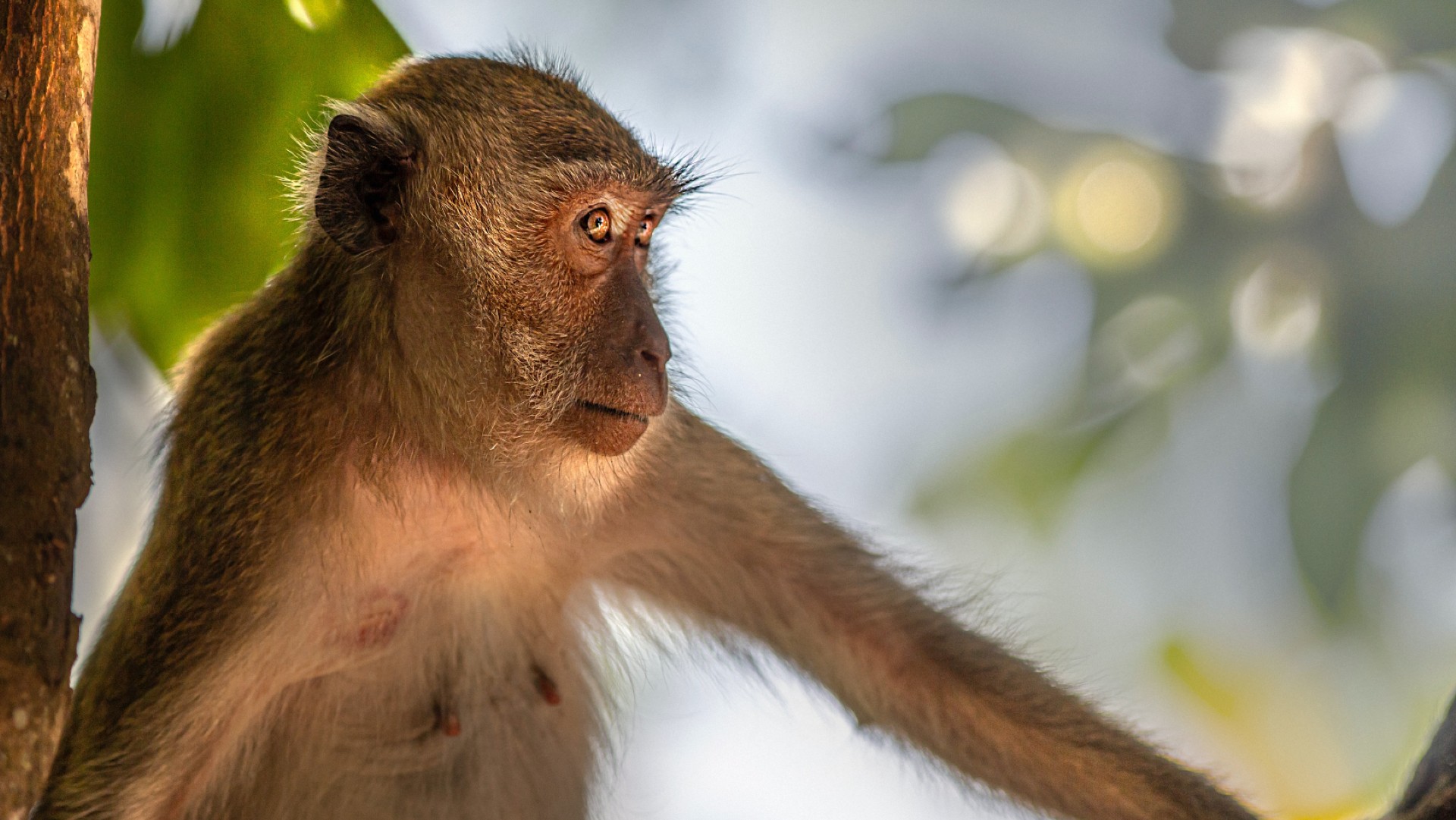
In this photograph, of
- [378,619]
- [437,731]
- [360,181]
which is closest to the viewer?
[360,181]

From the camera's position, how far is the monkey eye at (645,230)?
279cm

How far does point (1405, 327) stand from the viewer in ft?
13.7

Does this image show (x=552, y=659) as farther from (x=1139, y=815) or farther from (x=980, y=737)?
(x=1139, y=815)

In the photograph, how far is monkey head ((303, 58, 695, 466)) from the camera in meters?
2.54

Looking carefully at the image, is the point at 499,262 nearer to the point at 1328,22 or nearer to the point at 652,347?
the point at 652,347

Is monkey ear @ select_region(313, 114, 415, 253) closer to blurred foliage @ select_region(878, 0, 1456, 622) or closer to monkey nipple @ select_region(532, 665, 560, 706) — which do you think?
monkey nipple @ select_region(532, 665, 560, 706)

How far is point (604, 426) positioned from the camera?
253 cm

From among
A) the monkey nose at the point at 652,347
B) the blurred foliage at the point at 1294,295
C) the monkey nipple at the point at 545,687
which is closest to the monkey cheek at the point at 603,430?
the monkey nose at the point at 652,347

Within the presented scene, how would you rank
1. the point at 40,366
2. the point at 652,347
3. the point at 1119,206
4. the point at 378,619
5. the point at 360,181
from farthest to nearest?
1. the point at 1119,206
2. the point at 378,619
3. the point at 360,181
4. the point at 652,347
5. the point at 40,366

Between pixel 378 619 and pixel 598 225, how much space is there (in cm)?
95

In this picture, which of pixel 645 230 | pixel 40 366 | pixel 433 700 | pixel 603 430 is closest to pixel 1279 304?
pixel 645 230

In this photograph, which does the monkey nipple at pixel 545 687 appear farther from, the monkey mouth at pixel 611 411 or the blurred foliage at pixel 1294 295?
the blurred foliage at pixel 1294 295

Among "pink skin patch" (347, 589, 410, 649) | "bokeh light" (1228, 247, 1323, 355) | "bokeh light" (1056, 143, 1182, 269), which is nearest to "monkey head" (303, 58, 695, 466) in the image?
"pink skin patch" (347, 589, 410, 649)

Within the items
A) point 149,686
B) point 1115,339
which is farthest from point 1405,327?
point 149,686
